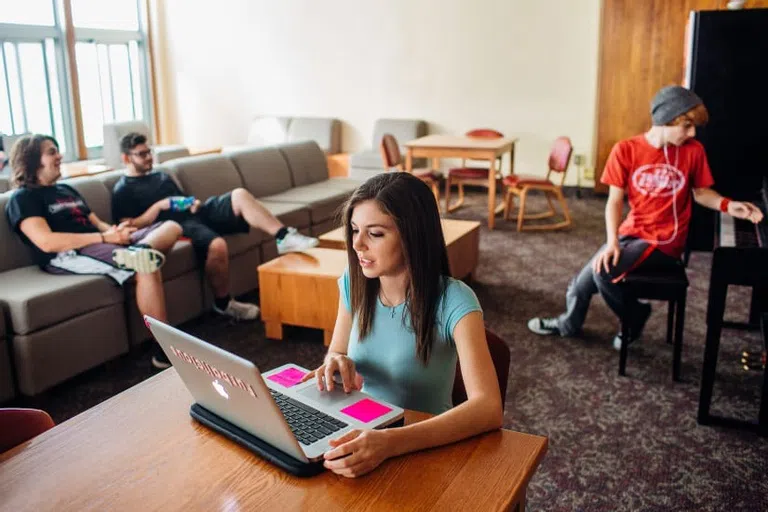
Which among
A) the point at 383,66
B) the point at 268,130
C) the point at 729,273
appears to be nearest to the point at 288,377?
the point at 729,273

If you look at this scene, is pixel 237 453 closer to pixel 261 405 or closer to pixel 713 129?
pixel 261 405

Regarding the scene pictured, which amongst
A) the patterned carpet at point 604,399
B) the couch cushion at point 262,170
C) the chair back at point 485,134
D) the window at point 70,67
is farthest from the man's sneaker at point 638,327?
the window at point 70,67

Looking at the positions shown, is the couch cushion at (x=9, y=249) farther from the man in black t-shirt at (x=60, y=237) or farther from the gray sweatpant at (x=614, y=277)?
the gray sweatpant at (x=614, y=277)

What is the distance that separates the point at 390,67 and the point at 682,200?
5349mm

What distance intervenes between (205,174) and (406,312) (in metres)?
3.57

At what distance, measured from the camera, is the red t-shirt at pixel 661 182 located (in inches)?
119

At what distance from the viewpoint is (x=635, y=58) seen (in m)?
6.52

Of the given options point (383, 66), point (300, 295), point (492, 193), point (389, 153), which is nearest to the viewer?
point (300, 295)

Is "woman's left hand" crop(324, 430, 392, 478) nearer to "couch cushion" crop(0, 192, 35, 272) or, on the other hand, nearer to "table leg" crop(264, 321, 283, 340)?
"table leg" crop(264, 321, 283, 340)

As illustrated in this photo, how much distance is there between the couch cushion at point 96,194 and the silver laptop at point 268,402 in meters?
2.80

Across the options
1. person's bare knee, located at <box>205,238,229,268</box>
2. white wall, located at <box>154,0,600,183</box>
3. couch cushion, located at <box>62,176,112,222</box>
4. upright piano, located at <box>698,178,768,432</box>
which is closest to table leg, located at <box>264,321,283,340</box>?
person's bare knee, located at <box>205,238,229,268</box>

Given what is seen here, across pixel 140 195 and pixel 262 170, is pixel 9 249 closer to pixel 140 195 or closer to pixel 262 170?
pixel 140 195

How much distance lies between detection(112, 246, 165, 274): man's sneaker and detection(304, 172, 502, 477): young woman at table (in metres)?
1.98

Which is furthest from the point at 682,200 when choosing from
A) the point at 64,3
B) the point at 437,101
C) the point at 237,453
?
the point at 64,3
